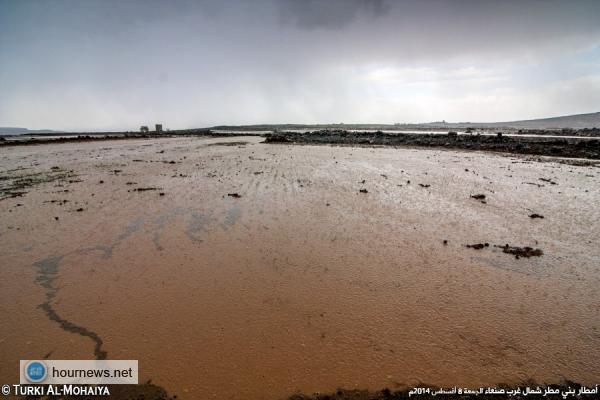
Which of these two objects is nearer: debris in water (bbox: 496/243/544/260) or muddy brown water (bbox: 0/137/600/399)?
muddy brown water (bbox: 0/137/600/399)

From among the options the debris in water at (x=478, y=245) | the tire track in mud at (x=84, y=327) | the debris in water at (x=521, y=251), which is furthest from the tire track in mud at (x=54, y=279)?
the debris in water at (x=521, y=251)

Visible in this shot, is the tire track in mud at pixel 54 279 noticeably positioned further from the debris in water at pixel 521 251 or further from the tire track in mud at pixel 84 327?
the debris in water at pixel 521 251

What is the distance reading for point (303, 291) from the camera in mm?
4855

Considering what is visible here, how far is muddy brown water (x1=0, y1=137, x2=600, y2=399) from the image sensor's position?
3.39m

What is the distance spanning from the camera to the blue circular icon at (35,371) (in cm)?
327

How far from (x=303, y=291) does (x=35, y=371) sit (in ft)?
11.6

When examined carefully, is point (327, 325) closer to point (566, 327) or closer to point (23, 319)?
point (566, 327)

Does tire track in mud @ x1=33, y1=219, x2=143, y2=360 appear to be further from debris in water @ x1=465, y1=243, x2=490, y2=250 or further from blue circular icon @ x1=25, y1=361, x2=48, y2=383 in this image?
debris in water @ x1=465, y1=243, x2=490, y2=250

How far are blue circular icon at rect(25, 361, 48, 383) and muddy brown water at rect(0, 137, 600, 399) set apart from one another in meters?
0.12

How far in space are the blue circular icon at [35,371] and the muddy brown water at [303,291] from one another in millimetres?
117

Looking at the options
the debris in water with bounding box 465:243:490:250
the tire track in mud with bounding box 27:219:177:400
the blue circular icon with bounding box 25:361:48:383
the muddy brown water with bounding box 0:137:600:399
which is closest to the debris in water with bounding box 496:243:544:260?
the muddy brown water with bounding box 0:137:600:399

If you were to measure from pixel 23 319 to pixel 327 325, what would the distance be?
4411mm

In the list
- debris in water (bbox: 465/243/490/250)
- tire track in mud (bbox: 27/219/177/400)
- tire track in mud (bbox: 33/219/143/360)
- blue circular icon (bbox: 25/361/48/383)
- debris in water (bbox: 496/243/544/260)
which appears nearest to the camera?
tire track in mud (bbox: 27/219/177/400)

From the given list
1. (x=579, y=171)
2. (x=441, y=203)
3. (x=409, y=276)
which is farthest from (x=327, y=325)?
(x=579, y=171)
